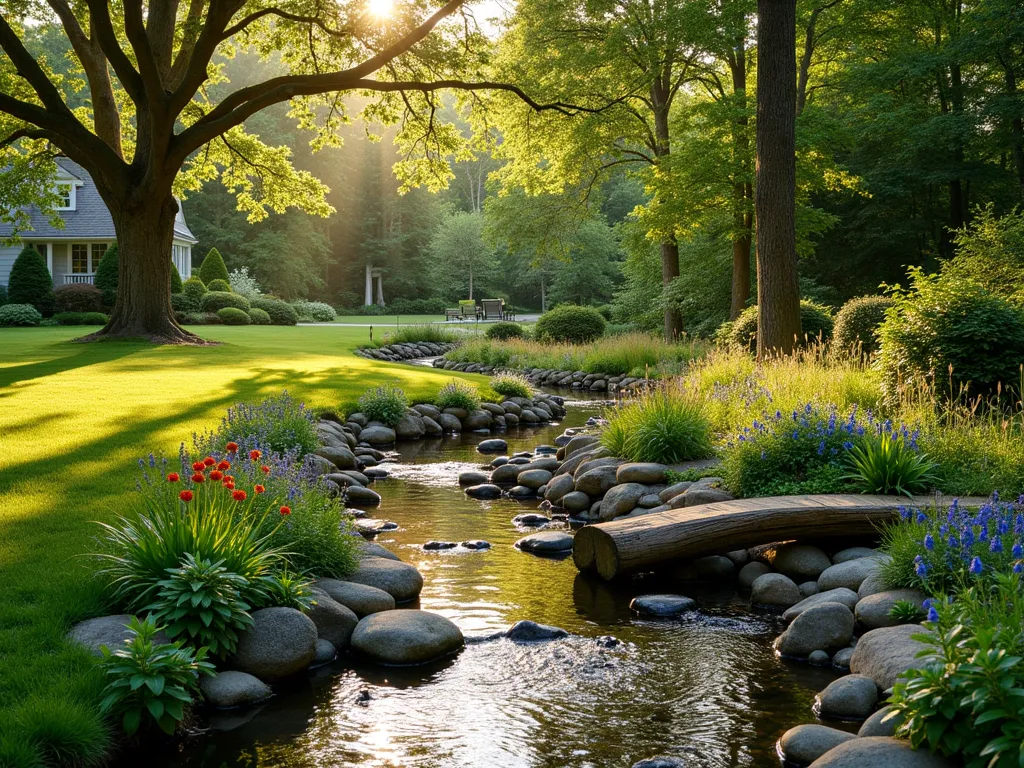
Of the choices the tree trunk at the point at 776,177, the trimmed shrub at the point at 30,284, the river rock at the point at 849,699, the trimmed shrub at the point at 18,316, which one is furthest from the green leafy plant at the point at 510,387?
the trimmed shrub at the point at 30,284

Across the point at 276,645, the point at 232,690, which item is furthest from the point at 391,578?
the point at 232,690

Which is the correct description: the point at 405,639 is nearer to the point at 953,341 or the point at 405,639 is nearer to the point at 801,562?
the point at 801,562

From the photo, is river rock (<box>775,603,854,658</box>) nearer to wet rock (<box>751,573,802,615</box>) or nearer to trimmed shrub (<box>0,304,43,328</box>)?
wet rock (<box>751,573,802,615</box>)

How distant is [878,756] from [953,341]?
611 centimetres

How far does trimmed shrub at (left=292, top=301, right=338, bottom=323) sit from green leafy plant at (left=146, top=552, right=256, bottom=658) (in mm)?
39396

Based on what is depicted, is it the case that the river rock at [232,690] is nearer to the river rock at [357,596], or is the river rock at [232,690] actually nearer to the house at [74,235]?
the river rock at [357,596]

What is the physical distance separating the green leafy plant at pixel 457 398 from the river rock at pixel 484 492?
5.09 meters

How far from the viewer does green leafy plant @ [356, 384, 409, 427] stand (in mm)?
13203

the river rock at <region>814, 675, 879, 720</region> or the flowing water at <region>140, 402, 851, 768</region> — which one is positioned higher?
the river rock at <region>814, 675, 879, 720</region>

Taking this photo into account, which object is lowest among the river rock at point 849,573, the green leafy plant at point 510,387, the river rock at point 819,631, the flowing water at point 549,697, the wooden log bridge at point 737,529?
the flowing water at point 549,697

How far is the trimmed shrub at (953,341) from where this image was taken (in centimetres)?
817

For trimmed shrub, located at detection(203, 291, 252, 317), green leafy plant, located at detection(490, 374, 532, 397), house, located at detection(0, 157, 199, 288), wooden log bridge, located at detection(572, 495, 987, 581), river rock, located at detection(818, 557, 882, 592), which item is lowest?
river rock, located at detection(818, 557, 882, 592)

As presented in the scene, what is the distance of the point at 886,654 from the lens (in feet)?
14.2

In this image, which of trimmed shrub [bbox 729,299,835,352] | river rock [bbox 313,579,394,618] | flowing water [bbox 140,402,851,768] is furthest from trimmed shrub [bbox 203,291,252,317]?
river rock [bbox 313,579,394,618]
